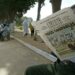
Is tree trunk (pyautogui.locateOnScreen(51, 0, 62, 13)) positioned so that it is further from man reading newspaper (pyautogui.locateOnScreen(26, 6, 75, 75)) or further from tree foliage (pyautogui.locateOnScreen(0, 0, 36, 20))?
tree foliage (pyautogui.locateOnScreen(0, 0, 36, 20))

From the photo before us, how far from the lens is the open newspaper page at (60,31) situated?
267cm

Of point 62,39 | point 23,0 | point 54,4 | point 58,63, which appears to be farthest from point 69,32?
point 23,0

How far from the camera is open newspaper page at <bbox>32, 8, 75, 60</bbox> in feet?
8.77

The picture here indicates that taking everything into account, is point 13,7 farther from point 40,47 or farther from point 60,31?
point 60,31

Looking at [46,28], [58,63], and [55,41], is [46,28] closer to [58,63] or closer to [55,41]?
[55,41]

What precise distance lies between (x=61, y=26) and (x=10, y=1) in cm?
3165

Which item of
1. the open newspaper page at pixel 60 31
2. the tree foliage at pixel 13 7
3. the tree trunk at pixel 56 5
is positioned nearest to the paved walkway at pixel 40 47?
the tree trunk at pixel 56 5

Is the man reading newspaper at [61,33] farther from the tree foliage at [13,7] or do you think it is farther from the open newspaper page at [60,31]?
the tree foliage at [13,7]

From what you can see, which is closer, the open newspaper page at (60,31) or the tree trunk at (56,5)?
the open newspaper page at (60,31)

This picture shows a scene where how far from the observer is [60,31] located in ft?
8.90

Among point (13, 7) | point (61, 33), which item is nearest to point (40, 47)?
point (61, 33)

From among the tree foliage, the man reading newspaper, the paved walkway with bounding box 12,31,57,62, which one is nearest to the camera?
the man reading newspaper

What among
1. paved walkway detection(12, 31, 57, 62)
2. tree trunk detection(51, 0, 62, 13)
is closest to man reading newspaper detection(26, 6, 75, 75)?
paved walkway detection(12, 31, 57, 62)

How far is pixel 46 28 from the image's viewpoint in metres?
2.70
